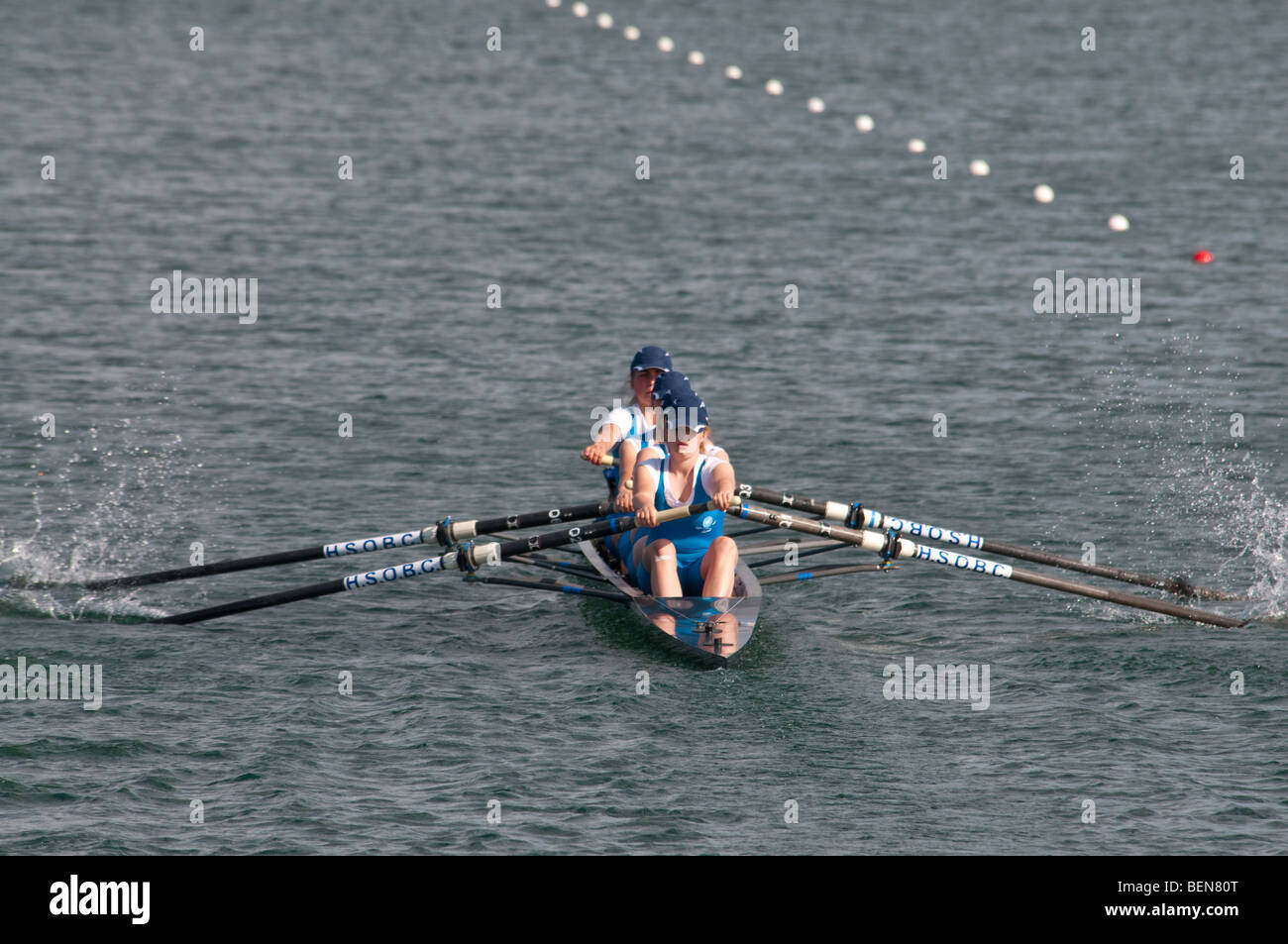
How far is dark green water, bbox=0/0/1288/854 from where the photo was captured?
14.4 m

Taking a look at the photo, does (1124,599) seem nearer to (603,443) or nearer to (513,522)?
(603,443)

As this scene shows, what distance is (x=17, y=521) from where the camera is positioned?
67.7 feet

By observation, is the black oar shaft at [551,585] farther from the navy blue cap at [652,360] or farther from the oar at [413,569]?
the navy blue cap at [652,360]

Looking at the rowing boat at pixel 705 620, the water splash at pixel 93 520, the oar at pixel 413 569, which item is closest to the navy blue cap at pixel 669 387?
the oar at pixel 413 569

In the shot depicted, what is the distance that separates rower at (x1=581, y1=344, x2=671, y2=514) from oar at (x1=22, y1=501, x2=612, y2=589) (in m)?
0.72

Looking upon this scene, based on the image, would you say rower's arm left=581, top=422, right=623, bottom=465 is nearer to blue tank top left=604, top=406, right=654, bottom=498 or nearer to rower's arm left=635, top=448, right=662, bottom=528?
blue tank top left=604, top=406, right=654, bottom=498

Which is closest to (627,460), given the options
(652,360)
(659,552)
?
(652,360)

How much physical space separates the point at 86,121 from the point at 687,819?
36.7 meters

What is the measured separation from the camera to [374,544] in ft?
60.0

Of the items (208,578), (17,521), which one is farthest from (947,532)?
(17,521)

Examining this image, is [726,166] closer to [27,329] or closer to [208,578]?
[27,329]

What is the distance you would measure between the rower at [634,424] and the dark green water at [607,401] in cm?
163

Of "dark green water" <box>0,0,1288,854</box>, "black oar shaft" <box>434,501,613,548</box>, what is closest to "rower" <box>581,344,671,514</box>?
"black oar shaft" <box>434,501,613,548</box>

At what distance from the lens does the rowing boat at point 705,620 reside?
1616cm
